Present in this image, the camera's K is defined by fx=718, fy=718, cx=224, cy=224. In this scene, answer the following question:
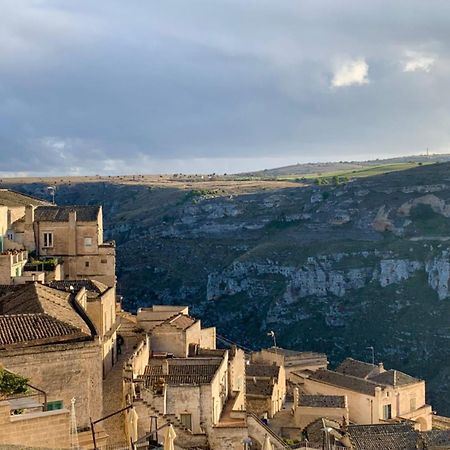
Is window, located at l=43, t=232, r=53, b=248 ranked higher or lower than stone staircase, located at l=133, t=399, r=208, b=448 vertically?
higher

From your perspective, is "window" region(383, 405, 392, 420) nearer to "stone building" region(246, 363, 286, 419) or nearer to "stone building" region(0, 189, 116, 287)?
"stone building" region(246, 363, 286, 419)

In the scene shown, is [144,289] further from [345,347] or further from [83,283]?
[83,283]

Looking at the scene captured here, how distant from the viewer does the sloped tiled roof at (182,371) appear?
2713cm

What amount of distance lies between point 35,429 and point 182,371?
47.6ft

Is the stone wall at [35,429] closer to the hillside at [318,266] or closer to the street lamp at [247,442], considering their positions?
the street lamp at [247,442]

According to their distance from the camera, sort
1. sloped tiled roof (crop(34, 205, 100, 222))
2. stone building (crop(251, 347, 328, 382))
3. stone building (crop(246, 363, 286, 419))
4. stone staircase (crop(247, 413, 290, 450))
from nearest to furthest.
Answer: stone staircase (crop(247, 413, 290, 450)) < stone building (crop(246, 363, 286, 419)) < sloped tiled roof (crop(34, 205, 100, 222)) < stone building (crop(251, 347, 328, 382))

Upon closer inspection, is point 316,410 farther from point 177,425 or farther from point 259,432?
point 177,425

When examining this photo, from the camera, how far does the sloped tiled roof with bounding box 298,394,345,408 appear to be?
3456 cm

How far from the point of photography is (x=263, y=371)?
37.9 metres

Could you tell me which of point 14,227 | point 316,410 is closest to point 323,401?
point 316,410

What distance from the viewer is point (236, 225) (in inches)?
4427

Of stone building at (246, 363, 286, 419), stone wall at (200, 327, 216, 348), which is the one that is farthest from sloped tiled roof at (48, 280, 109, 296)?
stone building at (246, 363, 286, 419)

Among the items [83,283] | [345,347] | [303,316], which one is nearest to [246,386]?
[83,283]

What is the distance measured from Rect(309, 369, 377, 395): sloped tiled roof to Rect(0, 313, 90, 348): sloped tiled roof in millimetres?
20337
